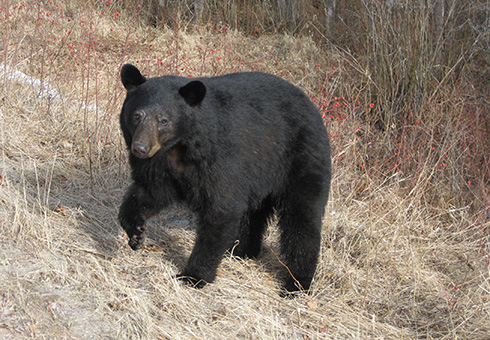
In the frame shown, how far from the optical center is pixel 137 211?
378cm

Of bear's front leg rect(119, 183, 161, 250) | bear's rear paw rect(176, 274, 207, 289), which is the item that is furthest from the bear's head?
bear's rear paw rect(176, 274, 207, 289)

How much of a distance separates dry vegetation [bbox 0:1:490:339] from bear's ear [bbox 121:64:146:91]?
1218 mm

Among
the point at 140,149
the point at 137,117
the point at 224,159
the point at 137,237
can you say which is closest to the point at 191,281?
the point at 137,237

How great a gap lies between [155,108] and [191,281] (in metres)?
1.23

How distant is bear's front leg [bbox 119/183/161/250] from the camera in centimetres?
378

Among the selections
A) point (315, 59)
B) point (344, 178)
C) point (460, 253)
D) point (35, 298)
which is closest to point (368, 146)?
point (344, 178)

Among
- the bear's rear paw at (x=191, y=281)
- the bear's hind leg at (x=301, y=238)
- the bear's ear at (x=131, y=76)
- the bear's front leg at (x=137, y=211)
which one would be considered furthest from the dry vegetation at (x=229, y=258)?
the bear's ear at (x=131, y=76)

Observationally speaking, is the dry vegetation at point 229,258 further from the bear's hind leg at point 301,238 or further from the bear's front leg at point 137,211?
the bear's front leg at point 137,211

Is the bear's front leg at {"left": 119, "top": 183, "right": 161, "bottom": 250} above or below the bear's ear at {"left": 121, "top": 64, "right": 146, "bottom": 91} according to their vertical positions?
below

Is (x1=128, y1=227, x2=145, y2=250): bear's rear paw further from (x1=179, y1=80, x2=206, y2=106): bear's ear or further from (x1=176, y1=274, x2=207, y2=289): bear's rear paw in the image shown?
(x1=179, y1=80, x2=206, y2=106): bear's ear

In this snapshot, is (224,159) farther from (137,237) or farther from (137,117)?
(137,237)

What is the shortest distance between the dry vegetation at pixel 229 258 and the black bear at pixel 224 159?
32 centimetres

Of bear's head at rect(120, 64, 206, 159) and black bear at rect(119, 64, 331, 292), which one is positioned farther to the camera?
black bear at rect(119, 64, 331, 292)

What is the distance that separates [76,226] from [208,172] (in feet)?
4.66
